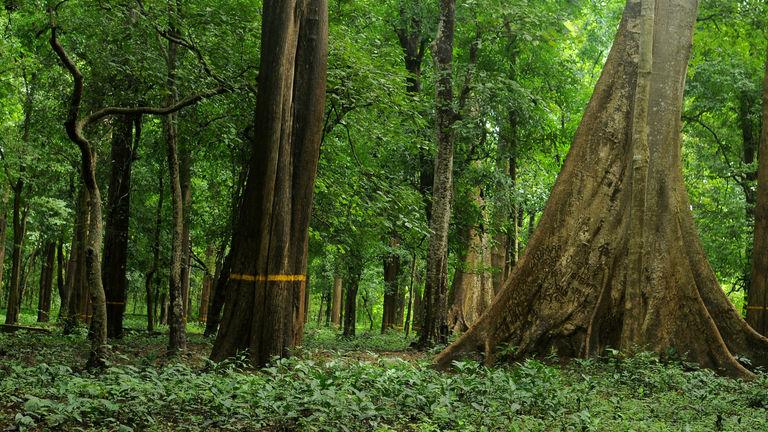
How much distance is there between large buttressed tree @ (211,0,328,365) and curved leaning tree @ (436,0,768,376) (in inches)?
99.1

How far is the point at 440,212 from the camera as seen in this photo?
1552 centimetres

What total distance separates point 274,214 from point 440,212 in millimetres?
6948

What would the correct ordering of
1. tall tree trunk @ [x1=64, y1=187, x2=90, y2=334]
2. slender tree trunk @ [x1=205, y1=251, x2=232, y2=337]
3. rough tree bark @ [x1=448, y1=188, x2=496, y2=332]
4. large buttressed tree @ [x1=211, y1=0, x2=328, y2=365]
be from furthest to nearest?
rough tree bark @ [x1=448, y1=188, x2=496, y2=332]
tall tree trunk @ [x1=64, y1=187, x2=90, y2=334]
slender tree trunk @ [x1=205, y1=251, x2=232, y2=337]
large buttressed tree @ [x1=211, y1=0, x2=328, y2=365]

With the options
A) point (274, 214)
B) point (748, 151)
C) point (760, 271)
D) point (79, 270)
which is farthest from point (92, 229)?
point (748, 151)

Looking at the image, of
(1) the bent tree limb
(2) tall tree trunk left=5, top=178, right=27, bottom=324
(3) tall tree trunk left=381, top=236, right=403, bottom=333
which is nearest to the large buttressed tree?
(1) the bent tree limb

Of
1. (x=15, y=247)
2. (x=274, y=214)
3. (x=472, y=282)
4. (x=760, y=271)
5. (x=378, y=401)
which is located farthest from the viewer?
(x=472, y=282)

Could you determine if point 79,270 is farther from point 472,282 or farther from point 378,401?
point 378,401

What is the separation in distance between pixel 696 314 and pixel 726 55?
12.1 metres

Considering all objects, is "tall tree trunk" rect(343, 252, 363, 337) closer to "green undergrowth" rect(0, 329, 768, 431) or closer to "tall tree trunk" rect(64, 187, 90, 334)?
"tall tree trunk" rect(64, 187, 90, 334)

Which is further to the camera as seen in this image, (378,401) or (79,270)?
(79,270)

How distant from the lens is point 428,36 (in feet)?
69.1

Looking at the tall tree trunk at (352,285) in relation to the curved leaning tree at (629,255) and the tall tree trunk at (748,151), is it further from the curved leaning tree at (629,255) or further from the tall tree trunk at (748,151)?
the tall tree trunk at (748,151)

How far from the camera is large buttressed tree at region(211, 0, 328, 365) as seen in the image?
8984 mm

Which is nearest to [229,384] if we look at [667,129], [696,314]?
[696,314]
